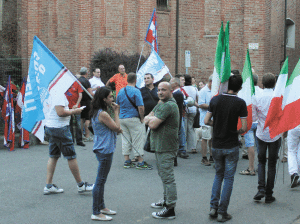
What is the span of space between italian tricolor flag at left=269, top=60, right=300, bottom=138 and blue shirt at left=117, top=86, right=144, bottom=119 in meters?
3.13

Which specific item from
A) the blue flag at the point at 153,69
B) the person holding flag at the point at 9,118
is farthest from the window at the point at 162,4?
the person holding flag at the point at 9,118

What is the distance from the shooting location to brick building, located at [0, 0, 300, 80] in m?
20.6

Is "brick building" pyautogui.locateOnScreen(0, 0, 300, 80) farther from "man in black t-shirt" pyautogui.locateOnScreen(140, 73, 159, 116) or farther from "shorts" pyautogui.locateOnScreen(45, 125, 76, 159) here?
"shorts" pyautogui.locateOnScreen(45, 125, 76, 159)

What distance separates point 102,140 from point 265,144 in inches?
97.2

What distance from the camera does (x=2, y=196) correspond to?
591cm

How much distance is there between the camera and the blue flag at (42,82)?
221 inches

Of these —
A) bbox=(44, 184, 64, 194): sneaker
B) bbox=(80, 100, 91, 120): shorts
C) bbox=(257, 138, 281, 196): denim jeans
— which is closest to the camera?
bbox=(257, 138, 281, 196): denim jeans

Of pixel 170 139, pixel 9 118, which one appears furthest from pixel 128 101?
pixel 9 118

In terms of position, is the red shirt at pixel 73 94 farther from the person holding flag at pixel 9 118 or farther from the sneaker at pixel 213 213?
the sneaker at pixel 213 213

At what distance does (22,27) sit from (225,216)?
21689mm

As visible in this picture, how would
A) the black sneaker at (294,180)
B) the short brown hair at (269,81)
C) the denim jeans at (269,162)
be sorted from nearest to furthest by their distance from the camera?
the denim jeans at (269,162) → the short brown hair at (269,81) → the black sneaker at (294,180)

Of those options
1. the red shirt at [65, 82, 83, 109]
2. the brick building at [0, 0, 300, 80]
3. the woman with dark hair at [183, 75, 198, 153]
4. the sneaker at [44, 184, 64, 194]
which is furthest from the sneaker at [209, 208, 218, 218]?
the brick building at [0, 0, 300, 80]

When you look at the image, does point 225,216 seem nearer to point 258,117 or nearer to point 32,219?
point 258,117

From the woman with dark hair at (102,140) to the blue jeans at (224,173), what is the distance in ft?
4.42
